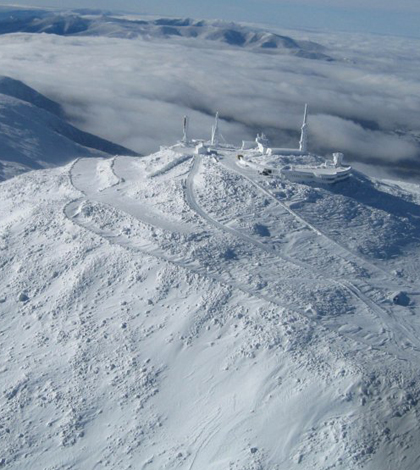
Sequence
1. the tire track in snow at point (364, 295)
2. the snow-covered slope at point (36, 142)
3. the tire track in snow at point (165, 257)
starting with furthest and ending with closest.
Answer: the snow-covered slope at point (36, 142) → the tire track in snow at point (165, 257) → the tire track in snow at point (364, 295)

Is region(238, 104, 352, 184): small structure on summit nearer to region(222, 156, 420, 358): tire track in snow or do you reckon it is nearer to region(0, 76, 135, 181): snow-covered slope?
region(222, 156, 420, 358): tire track in snow

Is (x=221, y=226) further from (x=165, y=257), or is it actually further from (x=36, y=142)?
(x=36, y=142)

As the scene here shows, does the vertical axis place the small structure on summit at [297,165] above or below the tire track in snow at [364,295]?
above

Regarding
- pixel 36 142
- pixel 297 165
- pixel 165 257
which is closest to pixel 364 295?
pixel 165 257

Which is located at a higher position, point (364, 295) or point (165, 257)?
point (165, 257)

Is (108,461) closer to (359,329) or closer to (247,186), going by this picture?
(359,329)

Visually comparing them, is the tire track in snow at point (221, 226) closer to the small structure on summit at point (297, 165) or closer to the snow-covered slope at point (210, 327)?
the snow-covered slope at point (210, 327)

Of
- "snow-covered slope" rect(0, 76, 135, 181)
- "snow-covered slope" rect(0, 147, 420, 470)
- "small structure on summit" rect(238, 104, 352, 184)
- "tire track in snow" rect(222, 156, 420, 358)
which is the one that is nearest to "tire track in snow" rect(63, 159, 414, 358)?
"snow-covered slope" rect(0, 147, 420, 470)

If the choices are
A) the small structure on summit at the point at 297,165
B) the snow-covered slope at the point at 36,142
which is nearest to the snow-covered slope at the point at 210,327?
the small structure on summit at the point at 297,165
